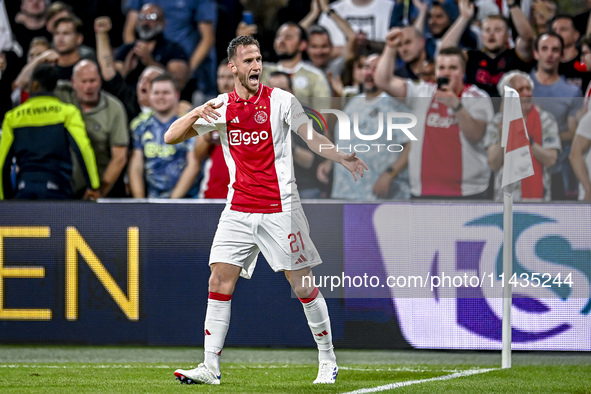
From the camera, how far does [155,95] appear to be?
8.29m

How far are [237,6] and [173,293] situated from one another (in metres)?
3.87

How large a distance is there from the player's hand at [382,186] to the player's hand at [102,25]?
169 inches

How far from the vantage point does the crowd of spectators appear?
21.3ft

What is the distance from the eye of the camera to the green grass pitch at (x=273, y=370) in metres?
4.80

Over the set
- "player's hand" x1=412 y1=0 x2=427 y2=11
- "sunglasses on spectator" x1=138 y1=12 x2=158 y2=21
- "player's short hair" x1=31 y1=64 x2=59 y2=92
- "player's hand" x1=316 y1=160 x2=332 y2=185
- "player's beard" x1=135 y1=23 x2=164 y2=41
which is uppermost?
"player's hand" x1=412 y1=0 x2=427 y2=11

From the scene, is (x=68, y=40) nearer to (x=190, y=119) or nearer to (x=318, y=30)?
(x=318, y=30)

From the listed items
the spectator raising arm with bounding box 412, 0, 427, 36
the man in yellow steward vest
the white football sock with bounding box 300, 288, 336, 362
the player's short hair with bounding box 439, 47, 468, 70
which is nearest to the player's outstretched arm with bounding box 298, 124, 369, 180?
the white football sock with bounding box 300, 288, 336, 362

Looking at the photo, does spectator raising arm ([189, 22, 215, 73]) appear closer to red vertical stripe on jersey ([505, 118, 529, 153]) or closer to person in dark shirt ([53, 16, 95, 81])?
person in dark shirt ([53, 16, 95, 81])

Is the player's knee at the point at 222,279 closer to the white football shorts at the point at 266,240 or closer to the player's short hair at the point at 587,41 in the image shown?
the white football shorts at the point at 266,240

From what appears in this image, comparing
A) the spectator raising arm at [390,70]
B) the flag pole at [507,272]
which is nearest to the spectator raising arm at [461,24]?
the spectator raising arm at [390,70]

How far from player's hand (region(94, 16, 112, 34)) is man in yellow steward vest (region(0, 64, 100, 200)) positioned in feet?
6.08

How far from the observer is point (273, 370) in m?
5.79

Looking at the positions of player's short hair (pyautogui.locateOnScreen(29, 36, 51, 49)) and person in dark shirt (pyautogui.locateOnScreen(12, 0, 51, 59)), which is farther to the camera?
person in dark shirt (pyautogui.locateOnScreen(12, 0, 51, 59))

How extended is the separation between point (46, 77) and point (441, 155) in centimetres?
403
